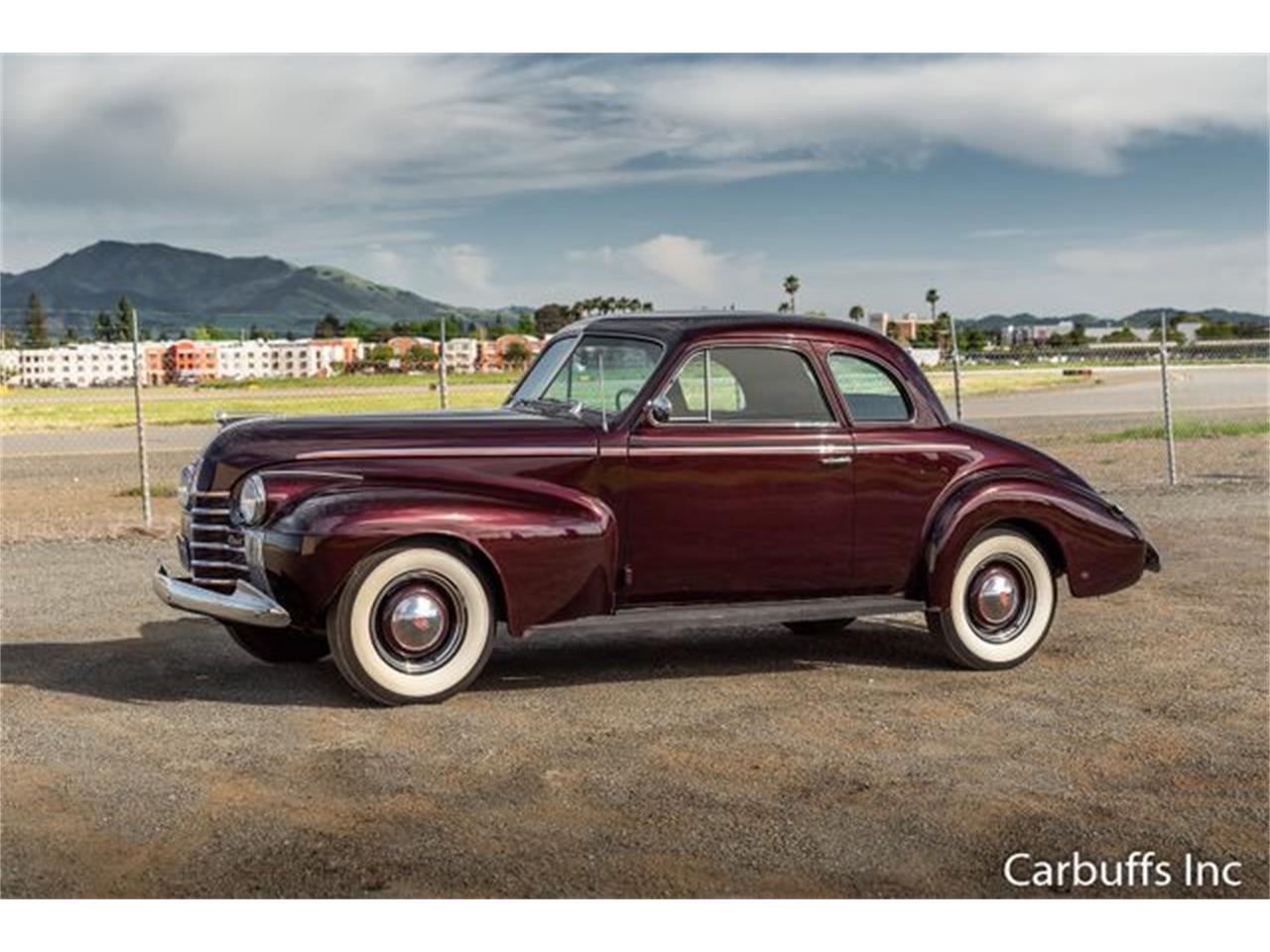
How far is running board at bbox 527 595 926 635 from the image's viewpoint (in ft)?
24.3

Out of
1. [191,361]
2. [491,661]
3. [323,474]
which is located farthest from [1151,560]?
[191,361]

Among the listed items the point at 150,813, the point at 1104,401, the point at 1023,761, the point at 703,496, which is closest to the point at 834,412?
the point at 703,496

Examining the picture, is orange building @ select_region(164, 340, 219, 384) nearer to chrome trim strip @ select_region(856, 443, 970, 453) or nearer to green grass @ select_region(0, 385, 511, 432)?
green grass @ select_region(0, 385, 511, 432)

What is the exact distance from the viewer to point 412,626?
23.1 ft

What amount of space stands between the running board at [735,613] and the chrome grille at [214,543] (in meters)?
1.49

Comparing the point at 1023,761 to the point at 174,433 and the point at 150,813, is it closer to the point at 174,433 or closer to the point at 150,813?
the point at 150,813

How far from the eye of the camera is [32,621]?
9.50 metres

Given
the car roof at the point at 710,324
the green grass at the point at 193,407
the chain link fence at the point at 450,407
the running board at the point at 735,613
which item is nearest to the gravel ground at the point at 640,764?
the running board at the point at 735,613

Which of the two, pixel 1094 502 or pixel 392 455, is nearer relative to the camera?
pixel 392 455

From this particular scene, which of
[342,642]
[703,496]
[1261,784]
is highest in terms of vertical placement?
[703,496]

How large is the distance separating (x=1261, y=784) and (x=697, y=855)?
7.92ft

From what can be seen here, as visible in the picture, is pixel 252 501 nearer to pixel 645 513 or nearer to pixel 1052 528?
pixel 645 513

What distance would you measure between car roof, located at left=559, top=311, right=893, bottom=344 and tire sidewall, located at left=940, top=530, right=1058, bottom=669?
1246mm

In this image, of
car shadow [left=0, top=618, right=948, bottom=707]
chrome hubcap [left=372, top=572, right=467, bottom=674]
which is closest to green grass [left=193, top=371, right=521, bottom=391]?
car shadow [left=0, top=618, right=948, bottom=707]
